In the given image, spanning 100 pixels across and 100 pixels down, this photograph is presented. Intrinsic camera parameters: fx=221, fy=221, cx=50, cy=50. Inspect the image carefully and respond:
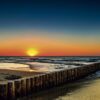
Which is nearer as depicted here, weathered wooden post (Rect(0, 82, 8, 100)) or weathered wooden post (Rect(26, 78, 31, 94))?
weathered wooden post (Rect(0, 82, 8, 100))

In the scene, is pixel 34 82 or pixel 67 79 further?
pixel 67 79

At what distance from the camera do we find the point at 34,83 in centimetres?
1472

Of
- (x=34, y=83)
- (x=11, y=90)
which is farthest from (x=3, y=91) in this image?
(x=34, y=83)

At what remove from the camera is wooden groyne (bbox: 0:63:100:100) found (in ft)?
39.5

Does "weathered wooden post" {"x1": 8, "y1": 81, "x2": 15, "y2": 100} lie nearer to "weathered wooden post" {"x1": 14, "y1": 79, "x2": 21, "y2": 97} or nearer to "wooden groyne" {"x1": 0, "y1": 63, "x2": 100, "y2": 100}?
"wooden groyne" {"x1": 0, "y1": 63, "x2": 100, "y2": 100}

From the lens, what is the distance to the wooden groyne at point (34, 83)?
12.1 m

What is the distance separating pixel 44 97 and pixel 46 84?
312 cm

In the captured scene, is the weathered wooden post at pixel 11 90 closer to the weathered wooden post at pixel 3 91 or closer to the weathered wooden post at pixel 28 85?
the weathered wooden post at pixel 3 91

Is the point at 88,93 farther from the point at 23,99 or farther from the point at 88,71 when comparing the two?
the point at 88,71

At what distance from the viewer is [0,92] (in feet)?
38.4

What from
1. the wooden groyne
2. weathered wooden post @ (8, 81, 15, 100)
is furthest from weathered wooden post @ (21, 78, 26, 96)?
weathered wooden post @ (8, 81, 15, 100)

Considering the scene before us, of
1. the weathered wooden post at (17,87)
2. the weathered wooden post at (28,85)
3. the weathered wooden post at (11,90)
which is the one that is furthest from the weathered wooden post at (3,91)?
the weathered wooden post at (28,85)

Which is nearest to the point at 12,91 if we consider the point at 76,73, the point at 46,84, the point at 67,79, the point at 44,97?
the point at 44,97

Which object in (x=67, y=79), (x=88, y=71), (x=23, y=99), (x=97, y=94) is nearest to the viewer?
(x=23, y=99)
